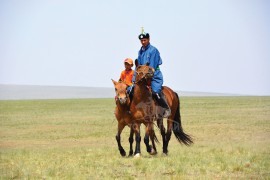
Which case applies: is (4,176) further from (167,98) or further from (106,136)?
(106,136)

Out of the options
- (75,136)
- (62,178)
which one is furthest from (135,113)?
(75,136)

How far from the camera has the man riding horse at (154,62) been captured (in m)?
11.7

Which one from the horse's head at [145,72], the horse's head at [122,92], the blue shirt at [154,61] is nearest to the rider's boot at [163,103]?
the blue shirt at [154,61]

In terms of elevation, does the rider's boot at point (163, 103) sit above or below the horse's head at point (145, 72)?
below

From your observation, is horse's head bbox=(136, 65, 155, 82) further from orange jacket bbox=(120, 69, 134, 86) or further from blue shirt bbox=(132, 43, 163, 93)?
orange jacket bbox=(120, 69, 134, 86)

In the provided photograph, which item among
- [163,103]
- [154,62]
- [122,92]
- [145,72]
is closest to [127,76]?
[154,62]

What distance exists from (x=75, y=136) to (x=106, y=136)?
157 centimetres

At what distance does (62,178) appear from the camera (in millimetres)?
8617

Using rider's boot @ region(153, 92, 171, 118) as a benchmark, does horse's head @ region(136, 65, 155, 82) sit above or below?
above

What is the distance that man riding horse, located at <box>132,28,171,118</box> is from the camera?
38.3ft

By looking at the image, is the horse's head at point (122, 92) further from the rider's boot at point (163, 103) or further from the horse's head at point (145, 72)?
the rider's boot at point (163, 103)

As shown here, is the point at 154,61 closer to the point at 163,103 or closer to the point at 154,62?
the point at 154,62

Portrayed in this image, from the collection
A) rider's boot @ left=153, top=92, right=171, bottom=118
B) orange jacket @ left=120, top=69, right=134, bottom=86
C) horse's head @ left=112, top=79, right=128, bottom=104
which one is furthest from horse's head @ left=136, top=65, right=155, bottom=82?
orange jacket @ left=120, top=69, right=134, bottom=86

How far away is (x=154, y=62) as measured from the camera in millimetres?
11820
